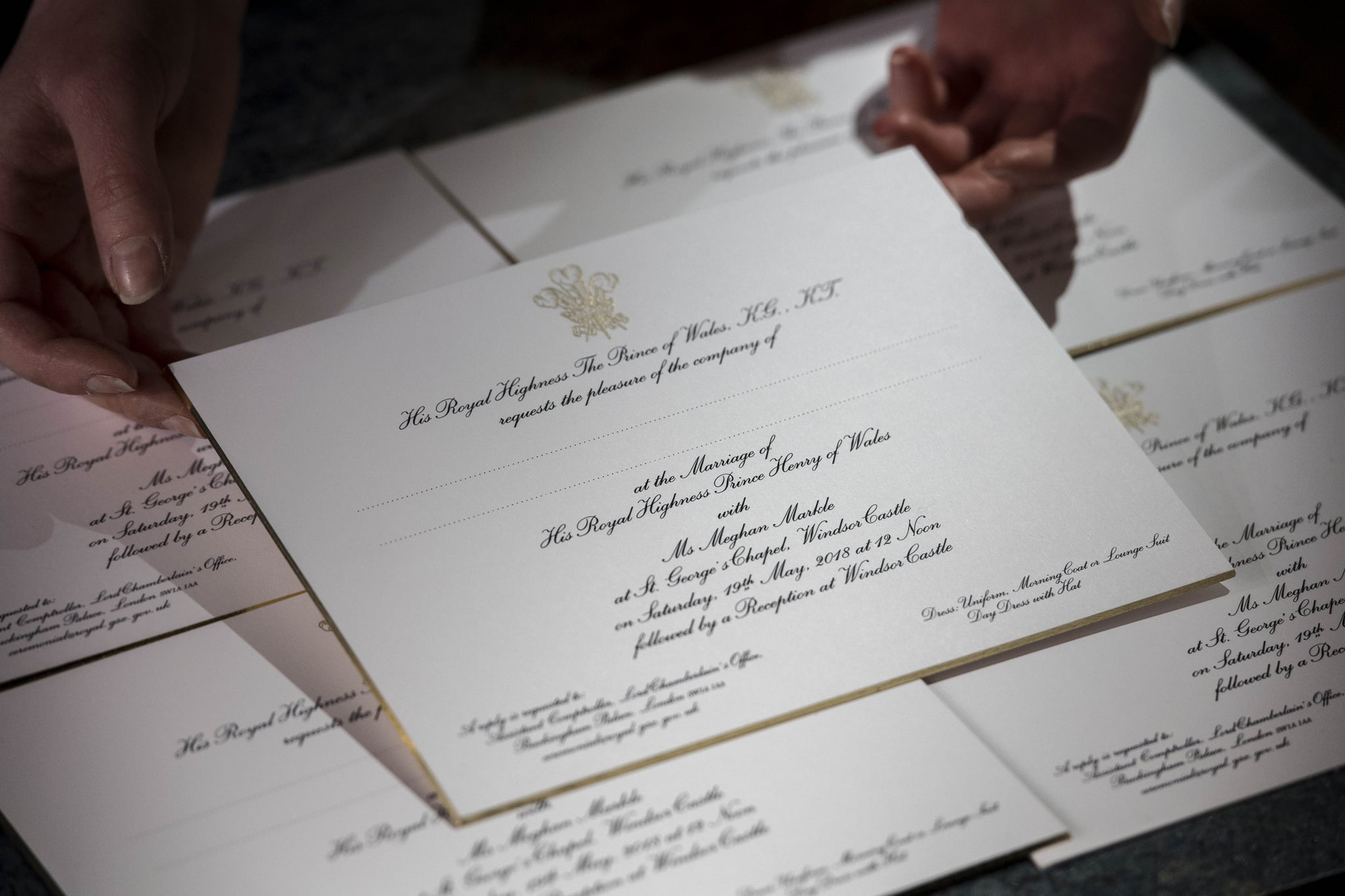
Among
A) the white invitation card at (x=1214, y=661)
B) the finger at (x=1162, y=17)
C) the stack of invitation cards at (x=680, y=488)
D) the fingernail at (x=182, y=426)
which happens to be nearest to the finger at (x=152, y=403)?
the fingernail at (x=182, y=426)

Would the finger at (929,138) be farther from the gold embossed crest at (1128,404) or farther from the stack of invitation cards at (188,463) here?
the stack of invitation cards at (188,463)

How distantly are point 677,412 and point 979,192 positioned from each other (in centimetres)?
42

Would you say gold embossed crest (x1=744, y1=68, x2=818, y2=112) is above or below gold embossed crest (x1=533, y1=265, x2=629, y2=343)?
above

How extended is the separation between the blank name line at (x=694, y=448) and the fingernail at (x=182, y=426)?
0.29 m

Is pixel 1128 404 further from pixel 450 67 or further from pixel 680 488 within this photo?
pixel 450 67

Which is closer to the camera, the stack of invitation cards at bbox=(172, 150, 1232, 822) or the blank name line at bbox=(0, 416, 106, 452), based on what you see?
the stack of invitation cards at bbox=(172, 150, 1232, 822)

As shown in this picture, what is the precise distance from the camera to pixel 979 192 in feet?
3.19

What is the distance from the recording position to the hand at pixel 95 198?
0.81 m

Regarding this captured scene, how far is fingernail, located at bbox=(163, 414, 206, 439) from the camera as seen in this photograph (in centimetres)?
86

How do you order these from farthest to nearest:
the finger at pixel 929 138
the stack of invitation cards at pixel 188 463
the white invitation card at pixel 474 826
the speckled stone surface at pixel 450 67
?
the speckled stone surface at pixel 450 67 → the finger at pixel 929 138 → the stack of invitation cards at pixel 188 463 → the white invitation card at pixel 474 826

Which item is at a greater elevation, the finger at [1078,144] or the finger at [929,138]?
the finger at [929,138]

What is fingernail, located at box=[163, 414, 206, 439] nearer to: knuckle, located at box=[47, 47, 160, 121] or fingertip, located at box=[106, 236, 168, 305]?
fingertip, located at box=[106, 236, 168, 305]

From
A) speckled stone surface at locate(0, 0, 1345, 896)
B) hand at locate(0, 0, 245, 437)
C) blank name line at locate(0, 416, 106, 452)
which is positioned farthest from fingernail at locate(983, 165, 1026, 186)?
blank name line at locate(0, 416, 106, 452)

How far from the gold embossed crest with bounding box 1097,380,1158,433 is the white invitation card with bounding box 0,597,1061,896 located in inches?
13.7
